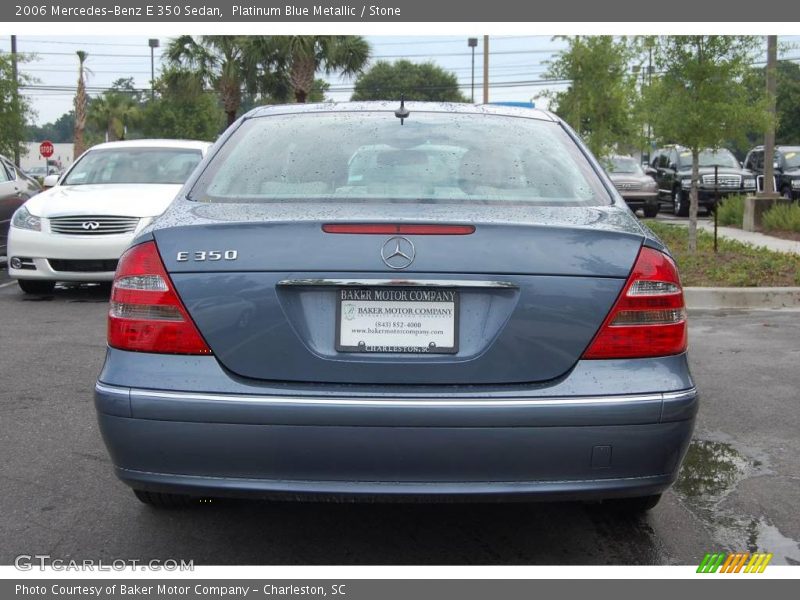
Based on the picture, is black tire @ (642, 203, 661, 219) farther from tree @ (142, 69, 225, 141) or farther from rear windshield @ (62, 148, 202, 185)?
tree @ (142, 69, 225, 141)

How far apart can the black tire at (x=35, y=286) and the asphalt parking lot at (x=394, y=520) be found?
5255 millimetres

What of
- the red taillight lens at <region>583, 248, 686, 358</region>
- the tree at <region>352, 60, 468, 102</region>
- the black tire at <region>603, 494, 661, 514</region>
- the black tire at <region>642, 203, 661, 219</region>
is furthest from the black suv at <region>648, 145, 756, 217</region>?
the tree at <region>352, 60, 468, 102</region>

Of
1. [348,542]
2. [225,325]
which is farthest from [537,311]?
[348,542]

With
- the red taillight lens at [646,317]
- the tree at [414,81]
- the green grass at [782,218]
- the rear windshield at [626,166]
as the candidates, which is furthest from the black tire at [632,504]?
the tree at [414,81]

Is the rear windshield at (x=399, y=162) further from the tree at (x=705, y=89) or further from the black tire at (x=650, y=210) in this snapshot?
the black tire at (x=650, y=210)

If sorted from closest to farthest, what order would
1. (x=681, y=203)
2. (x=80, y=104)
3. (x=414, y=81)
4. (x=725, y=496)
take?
(x=725, y=496)
(x=681, y=203)
(x=80, y=104)
(x=414, y=81)

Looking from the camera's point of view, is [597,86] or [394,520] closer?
[394,520]

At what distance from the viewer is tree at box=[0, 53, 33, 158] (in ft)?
86.8

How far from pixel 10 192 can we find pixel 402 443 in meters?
10.8

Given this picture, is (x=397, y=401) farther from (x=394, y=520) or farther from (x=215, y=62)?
(x=215, y=62)

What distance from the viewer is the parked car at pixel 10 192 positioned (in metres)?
12.0

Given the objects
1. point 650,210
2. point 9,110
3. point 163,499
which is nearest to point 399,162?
point 163,499

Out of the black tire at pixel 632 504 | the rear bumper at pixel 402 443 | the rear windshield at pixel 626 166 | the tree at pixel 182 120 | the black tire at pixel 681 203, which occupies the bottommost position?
the black tire at pixel 632 504

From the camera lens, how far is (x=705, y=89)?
41.2 feet
